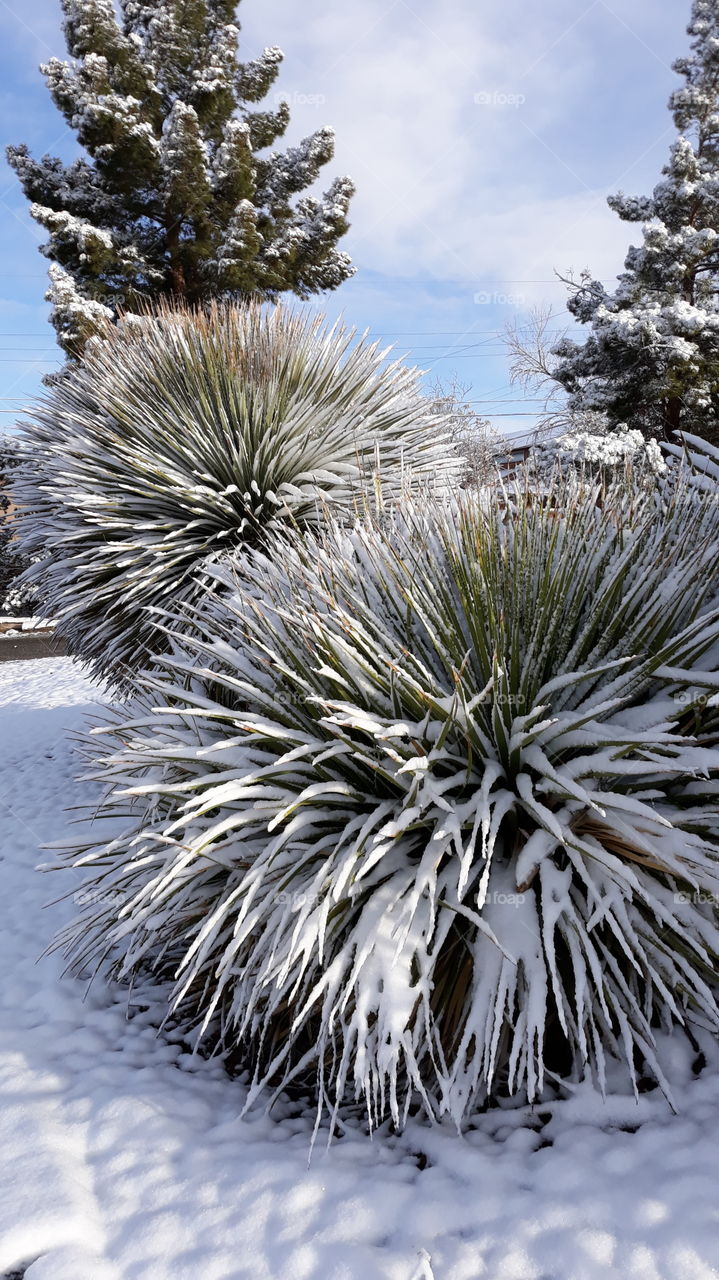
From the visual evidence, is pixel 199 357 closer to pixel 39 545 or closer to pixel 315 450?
pixel 315 450

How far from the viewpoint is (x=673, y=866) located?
71.4 inches

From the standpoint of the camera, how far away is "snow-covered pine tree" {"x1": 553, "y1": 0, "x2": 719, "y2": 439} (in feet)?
48.3

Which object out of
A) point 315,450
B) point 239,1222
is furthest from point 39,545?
point 239,1222

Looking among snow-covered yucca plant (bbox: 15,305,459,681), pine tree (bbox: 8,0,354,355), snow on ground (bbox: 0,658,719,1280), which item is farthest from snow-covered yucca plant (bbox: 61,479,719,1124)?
pine tree (bbox: 8,0,354,355)

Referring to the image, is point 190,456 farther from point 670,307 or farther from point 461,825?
point 670,307

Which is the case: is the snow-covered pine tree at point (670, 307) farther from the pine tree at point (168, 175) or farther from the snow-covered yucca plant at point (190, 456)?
the snow-covered yucca plant at point (190, 456)

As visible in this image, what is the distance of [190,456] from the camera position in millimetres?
4914

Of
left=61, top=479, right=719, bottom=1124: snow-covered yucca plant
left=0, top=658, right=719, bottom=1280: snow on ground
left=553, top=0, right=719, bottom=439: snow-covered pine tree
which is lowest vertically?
left=0, top=658, right=719, bottom=1280: snow on ground

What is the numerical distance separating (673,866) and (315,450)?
3873 mm

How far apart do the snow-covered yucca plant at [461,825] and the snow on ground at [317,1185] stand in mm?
140

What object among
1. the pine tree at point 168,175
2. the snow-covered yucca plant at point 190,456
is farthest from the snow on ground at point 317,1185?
the pine tree at point 168,175

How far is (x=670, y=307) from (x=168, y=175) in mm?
10193

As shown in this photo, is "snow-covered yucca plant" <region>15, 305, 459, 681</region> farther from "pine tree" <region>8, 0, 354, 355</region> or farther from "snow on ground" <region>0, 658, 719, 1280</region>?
"pine tree" <region>8, 0, 354, 355</region>

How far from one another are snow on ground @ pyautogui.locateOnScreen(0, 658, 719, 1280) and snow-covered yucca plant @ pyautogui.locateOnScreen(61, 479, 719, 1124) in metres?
0.14
